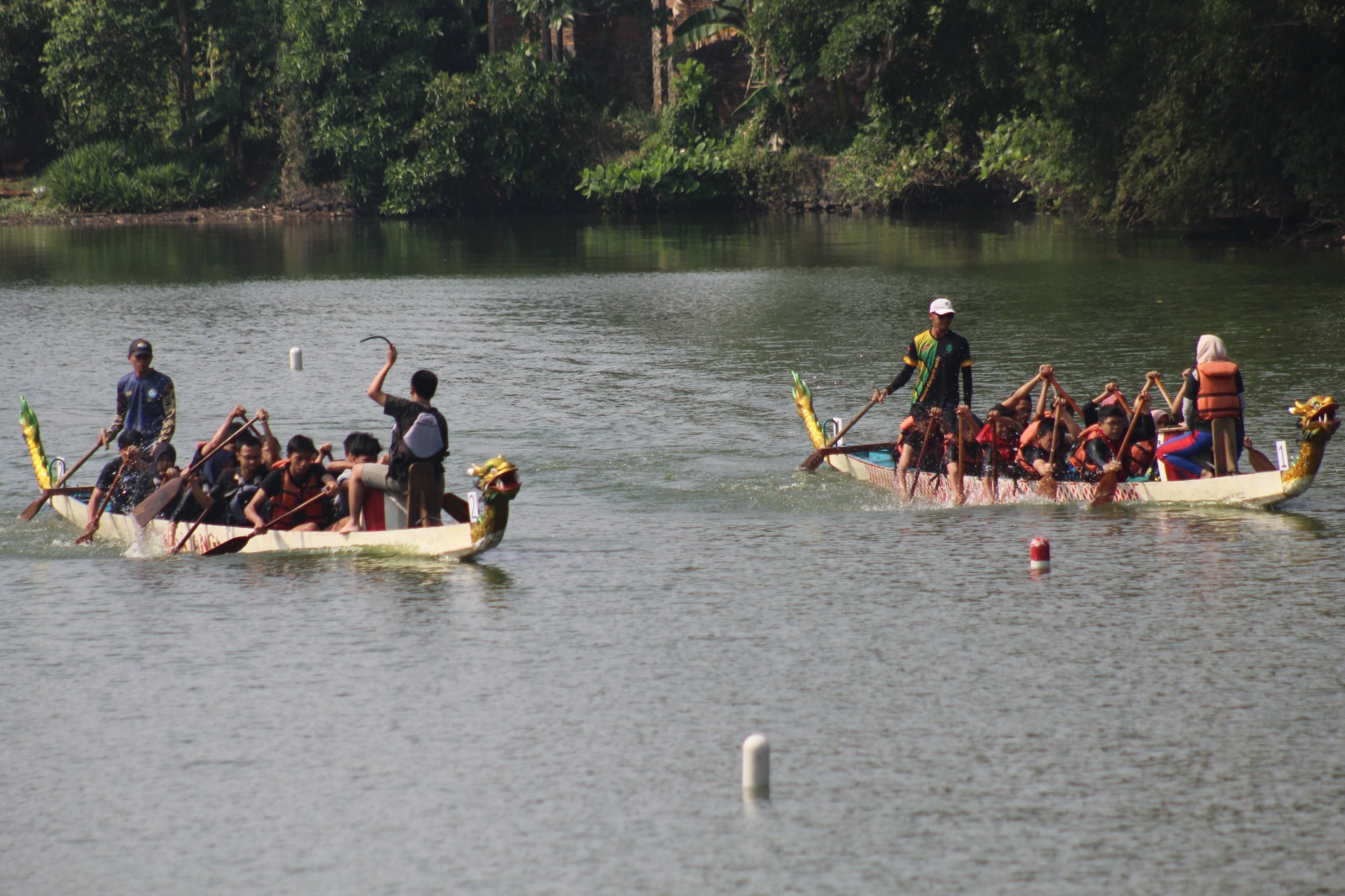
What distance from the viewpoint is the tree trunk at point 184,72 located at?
68500 millimetres

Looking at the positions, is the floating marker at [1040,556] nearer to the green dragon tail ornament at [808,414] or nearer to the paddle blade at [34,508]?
the green dragon tail ornament at [808,414]

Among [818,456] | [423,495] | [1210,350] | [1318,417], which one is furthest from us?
[818,456]

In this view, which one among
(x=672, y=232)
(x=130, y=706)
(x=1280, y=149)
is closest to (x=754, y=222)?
(x=672, y=232)

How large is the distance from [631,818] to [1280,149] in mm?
34456

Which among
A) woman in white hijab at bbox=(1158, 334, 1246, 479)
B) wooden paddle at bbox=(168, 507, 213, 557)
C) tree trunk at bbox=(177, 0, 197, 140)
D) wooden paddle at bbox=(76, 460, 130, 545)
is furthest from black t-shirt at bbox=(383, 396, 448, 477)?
tree trunk at bbox=(177, 0, 197, 140)

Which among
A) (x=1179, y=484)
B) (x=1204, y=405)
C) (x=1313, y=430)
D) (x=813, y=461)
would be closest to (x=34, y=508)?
(x=813, y=461)

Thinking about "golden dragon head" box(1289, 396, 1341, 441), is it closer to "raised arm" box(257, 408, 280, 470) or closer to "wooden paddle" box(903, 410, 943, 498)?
"wooden paddle" box(903, 410, 943, 498)

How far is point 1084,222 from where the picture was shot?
49.2 meters

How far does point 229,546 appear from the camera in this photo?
624 inches

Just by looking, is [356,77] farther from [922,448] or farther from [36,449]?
[922,448]

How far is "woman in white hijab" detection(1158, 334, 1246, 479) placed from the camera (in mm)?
16188

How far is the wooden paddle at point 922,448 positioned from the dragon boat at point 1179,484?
0.02 meters

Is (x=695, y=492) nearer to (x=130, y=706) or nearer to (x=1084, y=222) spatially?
(x=130, y=706)

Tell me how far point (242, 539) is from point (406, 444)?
2312 mm
